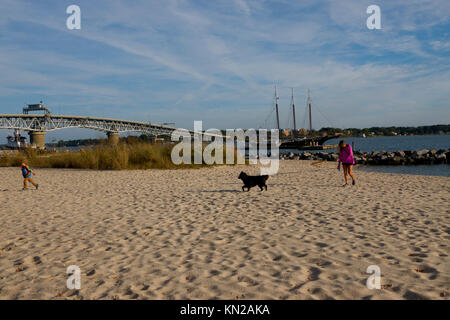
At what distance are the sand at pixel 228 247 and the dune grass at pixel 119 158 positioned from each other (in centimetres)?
1013

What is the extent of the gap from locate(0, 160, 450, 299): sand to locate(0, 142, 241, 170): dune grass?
10128 millimetres

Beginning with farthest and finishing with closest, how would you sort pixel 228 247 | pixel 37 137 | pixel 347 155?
pixel 37 137
pixel 347 155
pixel 228 247

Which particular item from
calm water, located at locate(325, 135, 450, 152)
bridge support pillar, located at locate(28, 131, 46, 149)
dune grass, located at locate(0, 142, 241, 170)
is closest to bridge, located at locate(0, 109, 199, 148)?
bridge support pillar, located at locate(28, 131, 46, 149)

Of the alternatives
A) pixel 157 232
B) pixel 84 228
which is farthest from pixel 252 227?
pixel 84 228

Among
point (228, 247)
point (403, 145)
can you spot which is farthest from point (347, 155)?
point (403, 145)

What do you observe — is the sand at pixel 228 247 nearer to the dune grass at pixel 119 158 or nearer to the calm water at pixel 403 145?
the dune grass at pixel 119 158

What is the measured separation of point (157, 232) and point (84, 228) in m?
1.65

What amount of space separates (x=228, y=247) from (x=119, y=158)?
1605 cm

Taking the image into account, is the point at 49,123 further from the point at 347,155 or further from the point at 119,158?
the point at 347,155

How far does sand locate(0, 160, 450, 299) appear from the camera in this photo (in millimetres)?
3402

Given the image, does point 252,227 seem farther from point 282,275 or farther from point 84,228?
point 84,228

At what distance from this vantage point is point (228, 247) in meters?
4.78

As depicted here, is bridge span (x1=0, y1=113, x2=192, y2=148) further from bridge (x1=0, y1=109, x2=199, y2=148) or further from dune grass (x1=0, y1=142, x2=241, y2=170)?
dune grass (x1=0, y1=142, x2=241, y2=170)
